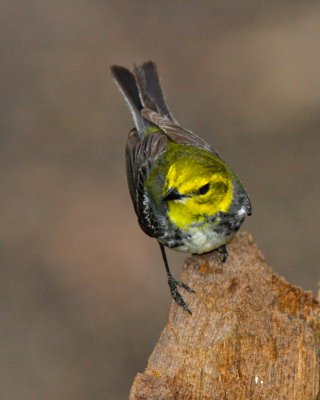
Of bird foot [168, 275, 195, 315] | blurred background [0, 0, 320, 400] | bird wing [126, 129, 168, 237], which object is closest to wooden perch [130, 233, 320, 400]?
bird foot [168, 275, 195, 315]

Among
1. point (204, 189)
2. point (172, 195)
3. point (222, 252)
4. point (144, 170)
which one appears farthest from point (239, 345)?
point (144, 170)

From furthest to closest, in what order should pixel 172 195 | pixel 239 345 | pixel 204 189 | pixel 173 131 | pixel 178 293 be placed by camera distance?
pixel 173 131
pixel 204 189
pixel 172 195
pixel 178 293
pixel 239 345

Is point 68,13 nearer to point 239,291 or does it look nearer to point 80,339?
point 80,339

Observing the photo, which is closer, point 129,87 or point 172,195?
point 172,195

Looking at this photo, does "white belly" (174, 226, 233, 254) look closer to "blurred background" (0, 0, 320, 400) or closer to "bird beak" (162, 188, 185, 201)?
"bird beak" (162, 188, 185, 201)

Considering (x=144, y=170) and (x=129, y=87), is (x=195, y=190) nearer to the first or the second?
(x=144, y=170)

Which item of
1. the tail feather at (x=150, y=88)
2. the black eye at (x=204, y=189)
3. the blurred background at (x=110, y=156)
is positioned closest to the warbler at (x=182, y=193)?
the black eye at (x=204, y=189)

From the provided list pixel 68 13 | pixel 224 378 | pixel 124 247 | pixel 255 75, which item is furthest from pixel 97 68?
pixel 224 378
